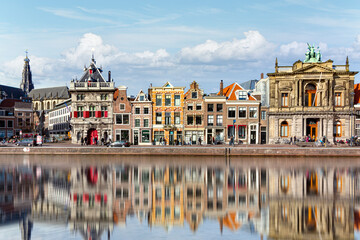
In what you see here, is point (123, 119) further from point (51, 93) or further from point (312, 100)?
point (51, 93)

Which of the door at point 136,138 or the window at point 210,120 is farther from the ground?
Answer: the window at point 210,120

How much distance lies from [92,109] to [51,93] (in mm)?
107342

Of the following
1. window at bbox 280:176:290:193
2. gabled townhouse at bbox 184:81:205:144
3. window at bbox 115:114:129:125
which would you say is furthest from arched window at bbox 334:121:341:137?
window at bbox 280:176:290:193

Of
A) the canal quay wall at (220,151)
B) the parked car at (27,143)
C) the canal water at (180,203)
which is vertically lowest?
the canal water at (180,203)

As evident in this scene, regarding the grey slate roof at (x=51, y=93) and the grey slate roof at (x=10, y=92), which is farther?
the grey slate roof at (x=51, y=93)

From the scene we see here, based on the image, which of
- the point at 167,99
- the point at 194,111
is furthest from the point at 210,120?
the point at 167,99

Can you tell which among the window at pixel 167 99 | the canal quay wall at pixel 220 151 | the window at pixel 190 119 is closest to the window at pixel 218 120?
the window at pixel 190 119

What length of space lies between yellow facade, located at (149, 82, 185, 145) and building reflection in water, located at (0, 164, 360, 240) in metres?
31.6

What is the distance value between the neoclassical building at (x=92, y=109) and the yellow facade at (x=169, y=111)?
7.47m

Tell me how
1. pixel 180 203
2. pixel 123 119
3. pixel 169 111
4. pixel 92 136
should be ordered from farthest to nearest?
pixel 92 136
pixel 123 119
pixel 169 111
pixel 180 203

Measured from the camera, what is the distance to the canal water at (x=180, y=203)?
55.7 feet

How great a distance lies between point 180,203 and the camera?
2247cm

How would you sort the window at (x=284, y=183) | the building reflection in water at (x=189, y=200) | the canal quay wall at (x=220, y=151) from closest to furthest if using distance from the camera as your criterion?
1. the building reflection in water at (x=189, y=200)
2. the window at (x=284, y=183)
3. the canal quay wall at (x=220, y=151)

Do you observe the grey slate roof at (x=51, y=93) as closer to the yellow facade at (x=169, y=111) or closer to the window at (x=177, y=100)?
the yellow facade at (x=169, y=111)
